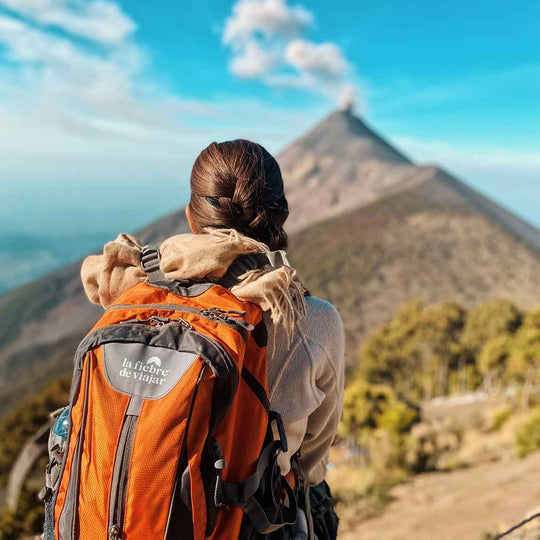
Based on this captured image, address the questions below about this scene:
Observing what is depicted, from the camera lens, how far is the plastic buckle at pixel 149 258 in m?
1.58

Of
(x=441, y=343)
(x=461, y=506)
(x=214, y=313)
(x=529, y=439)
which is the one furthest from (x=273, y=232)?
(x=441, y=343)

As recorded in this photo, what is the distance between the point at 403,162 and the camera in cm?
11569

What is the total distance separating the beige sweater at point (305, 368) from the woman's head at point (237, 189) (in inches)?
11.4

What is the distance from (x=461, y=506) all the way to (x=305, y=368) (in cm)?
679

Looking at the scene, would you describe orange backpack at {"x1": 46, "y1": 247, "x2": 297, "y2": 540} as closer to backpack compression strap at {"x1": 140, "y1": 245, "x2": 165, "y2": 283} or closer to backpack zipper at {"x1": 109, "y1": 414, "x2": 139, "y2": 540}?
backpack zipper at {"x1": 109, "y1": 414, "x2": 139, "y2": 540}

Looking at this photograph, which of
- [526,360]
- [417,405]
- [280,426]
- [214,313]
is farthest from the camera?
[417,405]

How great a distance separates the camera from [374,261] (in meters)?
61.0

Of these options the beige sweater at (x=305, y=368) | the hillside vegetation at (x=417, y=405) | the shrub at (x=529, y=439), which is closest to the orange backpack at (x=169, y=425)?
the beige sweater at (x=305, y=368)

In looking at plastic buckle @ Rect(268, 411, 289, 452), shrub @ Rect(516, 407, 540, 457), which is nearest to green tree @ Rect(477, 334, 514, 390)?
shrub @ Rect(516, 407, 540, 457)

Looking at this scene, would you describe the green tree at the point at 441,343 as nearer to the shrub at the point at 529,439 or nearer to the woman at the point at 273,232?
the shrub at the point at 529,439

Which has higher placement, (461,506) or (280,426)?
(280,426)

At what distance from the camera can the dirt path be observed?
6008 mm

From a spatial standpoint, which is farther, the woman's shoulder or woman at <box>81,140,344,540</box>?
the woman's shoulder

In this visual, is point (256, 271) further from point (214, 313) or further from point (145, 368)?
point (145, 368)
